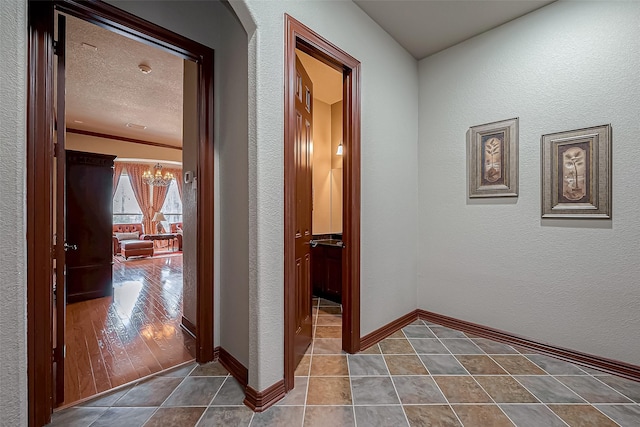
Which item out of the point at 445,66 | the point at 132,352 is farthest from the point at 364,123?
the point at 132,352

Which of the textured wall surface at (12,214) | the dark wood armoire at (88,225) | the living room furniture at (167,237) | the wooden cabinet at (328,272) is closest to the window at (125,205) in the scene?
the living room furniture at (167,237)

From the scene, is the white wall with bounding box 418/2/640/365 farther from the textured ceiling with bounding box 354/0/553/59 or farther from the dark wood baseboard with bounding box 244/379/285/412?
the dark wood baseboard with bounding box 244/379/285/412

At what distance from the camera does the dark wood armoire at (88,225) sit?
3.78 metres

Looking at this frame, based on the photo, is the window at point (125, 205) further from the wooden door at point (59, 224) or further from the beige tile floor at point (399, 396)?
the beige tile floor at point (399, 396)

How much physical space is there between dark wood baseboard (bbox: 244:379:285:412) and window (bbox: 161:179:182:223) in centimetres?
972

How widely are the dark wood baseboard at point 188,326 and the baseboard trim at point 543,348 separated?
252 cm

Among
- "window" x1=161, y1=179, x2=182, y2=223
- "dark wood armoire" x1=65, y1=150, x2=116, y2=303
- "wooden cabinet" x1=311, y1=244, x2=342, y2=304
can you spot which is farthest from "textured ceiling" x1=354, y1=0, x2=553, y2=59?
"window" x1=161, y1=179, x2=182, y2=223

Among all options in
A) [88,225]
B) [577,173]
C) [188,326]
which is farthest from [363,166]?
[88,225]

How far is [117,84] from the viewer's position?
4156 mm

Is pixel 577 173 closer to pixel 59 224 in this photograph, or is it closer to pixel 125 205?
pixel 59 224

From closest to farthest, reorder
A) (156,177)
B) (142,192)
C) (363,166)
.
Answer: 1. (363,166)
2. (156,177)
3. (142,192)

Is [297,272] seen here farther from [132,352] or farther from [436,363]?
[132,352]

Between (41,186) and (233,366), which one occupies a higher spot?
(41,186)

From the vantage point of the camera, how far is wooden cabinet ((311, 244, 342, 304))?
12.1ft
